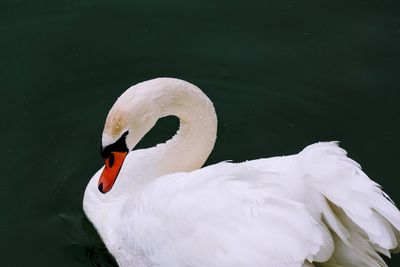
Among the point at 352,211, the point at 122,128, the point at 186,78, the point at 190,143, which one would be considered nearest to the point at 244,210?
the point at 352,211

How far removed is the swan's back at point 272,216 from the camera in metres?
4.66

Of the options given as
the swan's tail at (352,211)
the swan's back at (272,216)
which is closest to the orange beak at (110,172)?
the swan's back at (272,216)

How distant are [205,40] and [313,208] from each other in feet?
10.4

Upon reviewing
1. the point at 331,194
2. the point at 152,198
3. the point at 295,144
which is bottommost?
the point at 295,144

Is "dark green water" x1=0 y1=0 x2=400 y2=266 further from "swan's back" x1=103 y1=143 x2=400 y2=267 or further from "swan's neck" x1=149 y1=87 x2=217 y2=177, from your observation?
"swan's back" x1=103 y1=143 x2=400 y2=267

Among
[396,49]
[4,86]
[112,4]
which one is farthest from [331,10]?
[4,86]

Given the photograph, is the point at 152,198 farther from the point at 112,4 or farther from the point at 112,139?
the point at 112,4

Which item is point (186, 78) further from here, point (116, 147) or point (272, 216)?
point (272, 216)

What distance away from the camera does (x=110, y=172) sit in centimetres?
564

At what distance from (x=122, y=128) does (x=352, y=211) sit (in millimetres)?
1672

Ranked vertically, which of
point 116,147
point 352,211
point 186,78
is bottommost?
point 186,78

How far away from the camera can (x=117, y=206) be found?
19.5 ft

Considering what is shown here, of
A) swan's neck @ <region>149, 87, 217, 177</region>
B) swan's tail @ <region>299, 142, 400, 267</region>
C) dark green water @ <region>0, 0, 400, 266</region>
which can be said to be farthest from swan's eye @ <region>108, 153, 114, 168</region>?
swan's tail @ <region>299, 142, 400, 267</region>

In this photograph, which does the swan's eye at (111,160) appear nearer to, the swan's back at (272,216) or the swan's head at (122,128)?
the swan's head at (122,128)
